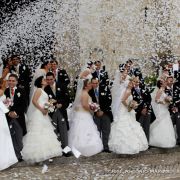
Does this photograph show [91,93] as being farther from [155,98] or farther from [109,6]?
[109,6]

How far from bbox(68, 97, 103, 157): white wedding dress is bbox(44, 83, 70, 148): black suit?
0.14 meters

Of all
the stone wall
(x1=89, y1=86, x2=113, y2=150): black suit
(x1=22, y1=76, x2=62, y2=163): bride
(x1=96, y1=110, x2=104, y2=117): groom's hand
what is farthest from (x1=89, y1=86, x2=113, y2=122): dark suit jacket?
the stone wall

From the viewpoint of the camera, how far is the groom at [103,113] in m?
8.55

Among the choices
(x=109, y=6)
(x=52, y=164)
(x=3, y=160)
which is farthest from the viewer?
(x=109, y=6)

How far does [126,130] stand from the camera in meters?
8.53

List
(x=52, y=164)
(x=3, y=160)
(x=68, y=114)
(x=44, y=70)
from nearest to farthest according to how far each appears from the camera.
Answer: (x=3, y=160) → (x=52, y=164) → (x=68, y=114) → (x=44, y=70)

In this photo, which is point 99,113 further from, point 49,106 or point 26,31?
point 26,31

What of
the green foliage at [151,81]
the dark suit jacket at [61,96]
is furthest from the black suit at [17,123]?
the green foliage at [151,81]

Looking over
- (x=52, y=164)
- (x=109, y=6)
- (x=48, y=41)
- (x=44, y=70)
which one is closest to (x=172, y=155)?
(x=52, y=164)

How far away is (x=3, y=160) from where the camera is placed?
749 centimetres

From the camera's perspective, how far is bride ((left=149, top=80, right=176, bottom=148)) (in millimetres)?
9031

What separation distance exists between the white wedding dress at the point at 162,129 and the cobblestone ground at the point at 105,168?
0.22 meters

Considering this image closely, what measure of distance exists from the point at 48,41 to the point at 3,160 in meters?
10.1

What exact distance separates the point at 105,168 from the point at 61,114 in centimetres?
111
